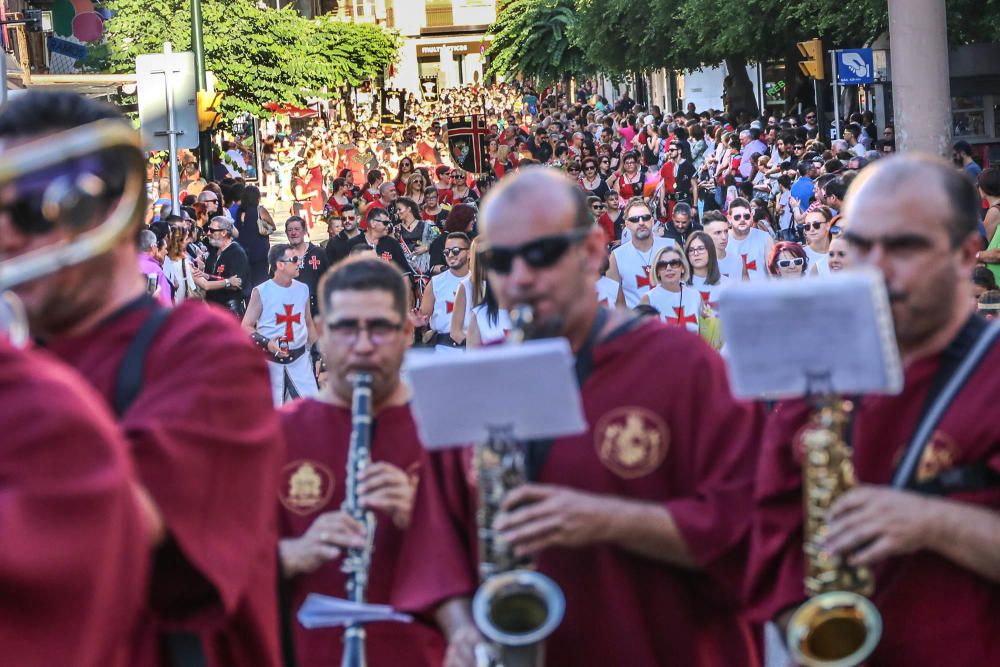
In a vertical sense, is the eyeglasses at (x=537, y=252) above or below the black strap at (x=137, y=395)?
above

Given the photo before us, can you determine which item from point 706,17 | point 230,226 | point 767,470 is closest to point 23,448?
point 767,470

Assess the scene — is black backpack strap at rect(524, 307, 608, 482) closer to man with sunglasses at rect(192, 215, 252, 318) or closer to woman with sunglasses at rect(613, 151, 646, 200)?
man with sunglasses at rect(192, 215, 252, 318)

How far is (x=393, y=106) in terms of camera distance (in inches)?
3789

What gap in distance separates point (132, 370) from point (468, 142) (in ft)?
89.9

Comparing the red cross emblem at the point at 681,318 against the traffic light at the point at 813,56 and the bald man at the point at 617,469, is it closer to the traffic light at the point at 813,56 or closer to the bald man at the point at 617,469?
the bald man at the point at 617,469

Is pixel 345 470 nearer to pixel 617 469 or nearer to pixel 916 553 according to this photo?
pixel 617 469

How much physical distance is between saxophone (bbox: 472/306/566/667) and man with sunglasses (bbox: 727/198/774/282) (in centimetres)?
1009

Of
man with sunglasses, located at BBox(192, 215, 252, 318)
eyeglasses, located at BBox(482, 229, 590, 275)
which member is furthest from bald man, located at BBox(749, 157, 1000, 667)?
man with sunglasses, located at BBox(192, 215, 252, 318)

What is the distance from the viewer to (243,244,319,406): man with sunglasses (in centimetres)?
1294

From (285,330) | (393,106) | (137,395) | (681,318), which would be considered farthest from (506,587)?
(393,106)

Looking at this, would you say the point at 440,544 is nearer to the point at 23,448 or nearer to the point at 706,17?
the point at 23,448

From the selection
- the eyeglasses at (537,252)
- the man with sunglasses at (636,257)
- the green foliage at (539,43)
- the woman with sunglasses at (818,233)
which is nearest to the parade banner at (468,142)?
the man with sunglasses at (636,257)

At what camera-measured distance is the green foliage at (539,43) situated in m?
50.3

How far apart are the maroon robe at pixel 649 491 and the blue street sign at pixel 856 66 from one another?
22.2 metres
